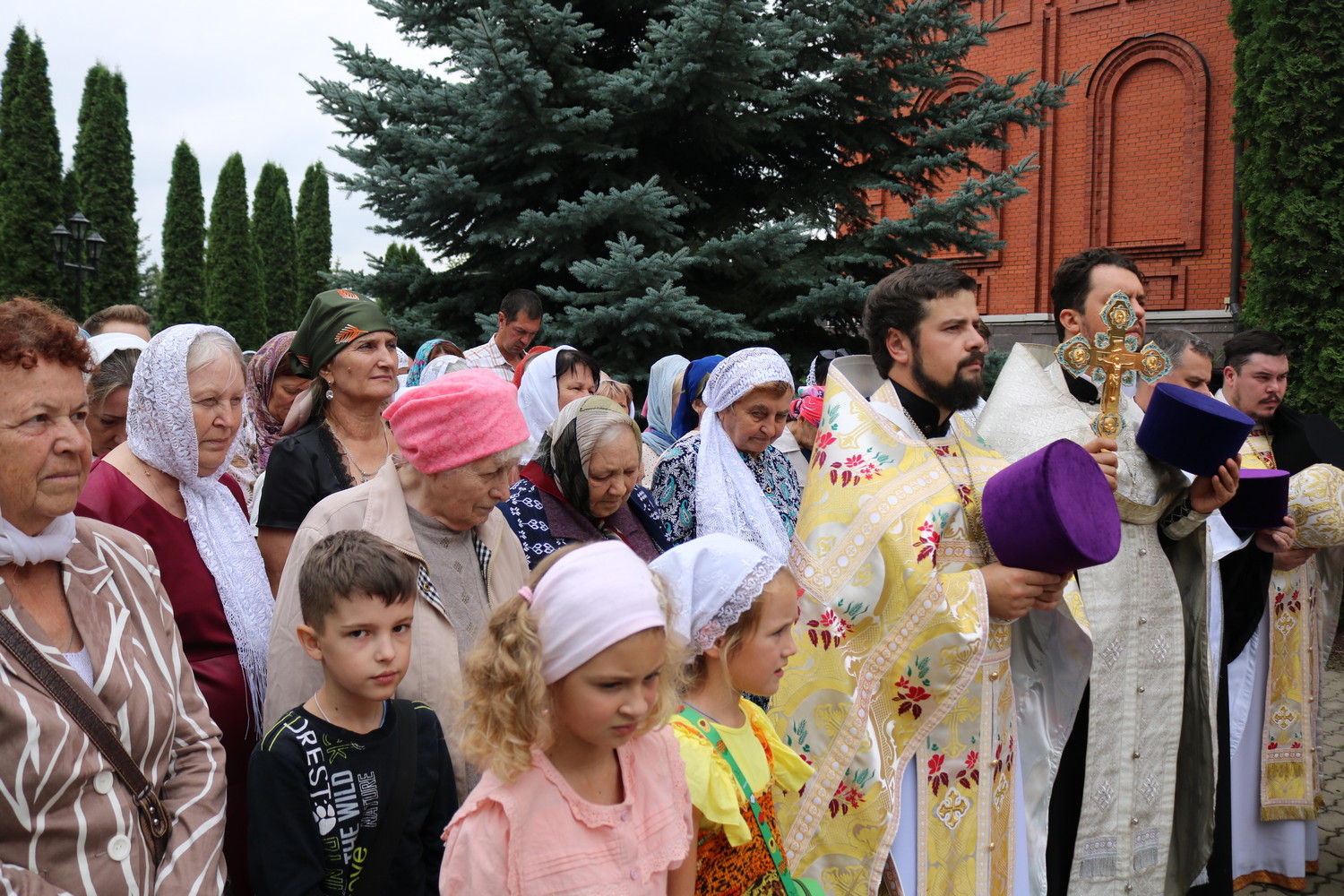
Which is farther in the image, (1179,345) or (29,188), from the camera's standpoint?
(29,188)

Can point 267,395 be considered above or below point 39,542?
above

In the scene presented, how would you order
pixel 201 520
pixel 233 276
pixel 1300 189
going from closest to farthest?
pixel 201 520
pixel 1300 189
pixel 233 276

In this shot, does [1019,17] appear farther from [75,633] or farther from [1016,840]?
[75,633]

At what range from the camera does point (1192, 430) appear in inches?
137

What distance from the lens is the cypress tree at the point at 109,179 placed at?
88.2 feet

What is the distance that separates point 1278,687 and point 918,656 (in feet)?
10.1

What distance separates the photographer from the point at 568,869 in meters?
1.88

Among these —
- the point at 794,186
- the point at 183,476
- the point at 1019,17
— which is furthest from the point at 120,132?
the point at 183,476

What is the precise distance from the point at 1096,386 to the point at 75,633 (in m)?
3.56

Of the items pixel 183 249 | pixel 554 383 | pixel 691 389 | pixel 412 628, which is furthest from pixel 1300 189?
pixel 183 249

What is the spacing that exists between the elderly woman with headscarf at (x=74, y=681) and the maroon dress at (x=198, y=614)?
0.46 metres

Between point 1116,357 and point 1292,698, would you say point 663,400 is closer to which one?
point 1116,357

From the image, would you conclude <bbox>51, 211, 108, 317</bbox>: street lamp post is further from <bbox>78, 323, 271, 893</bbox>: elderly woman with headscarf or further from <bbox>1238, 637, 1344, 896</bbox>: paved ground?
<bbox>1238, 637, 1344, 896</bbox>: paved ground

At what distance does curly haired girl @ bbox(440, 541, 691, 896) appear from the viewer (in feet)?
6.16
